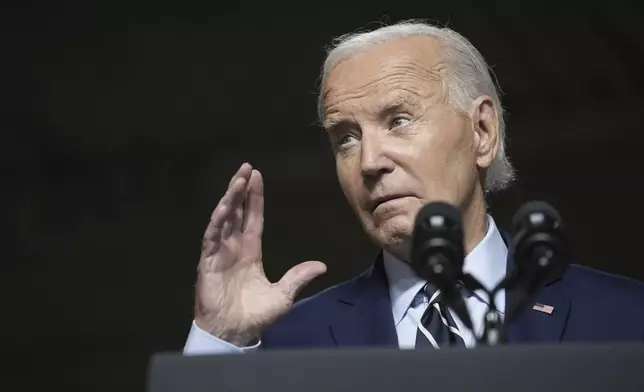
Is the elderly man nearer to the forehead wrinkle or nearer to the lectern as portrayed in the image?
the forehead wrinkle

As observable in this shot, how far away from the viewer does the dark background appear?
3717 mm

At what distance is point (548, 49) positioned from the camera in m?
3.75

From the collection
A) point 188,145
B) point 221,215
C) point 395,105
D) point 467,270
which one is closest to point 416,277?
point 467,270

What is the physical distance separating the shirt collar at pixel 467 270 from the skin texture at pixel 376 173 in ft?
0.09

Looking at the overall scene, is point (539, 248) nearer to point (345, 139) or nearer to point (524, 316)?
point (524, 316)

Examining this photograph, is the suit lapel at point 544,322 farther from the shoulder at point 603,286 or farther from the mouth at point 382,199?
the mouth at point 382,199

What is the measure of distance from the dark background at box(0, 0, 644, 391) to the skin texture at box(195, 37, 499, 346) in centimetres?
156

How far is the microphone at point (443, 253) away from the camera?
4.26 feet

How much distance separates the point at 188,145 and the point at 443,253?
2.75 metres

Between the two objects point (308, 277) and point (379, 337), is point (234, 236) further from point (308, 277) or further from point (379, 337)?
point (379, 337)

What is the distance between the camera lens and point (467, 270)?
2107mm

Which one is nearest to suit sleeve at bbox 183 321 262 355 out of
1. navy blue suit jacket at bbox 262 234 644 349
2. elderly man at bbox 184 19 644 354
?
elderly man at bbox 184 19 644 354

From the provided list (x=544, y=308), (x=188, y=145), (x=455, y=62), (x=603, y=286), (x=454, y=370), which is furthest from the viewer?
(x=188, y=145)

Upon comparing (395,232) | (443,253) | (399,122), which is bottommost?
(395,232)
